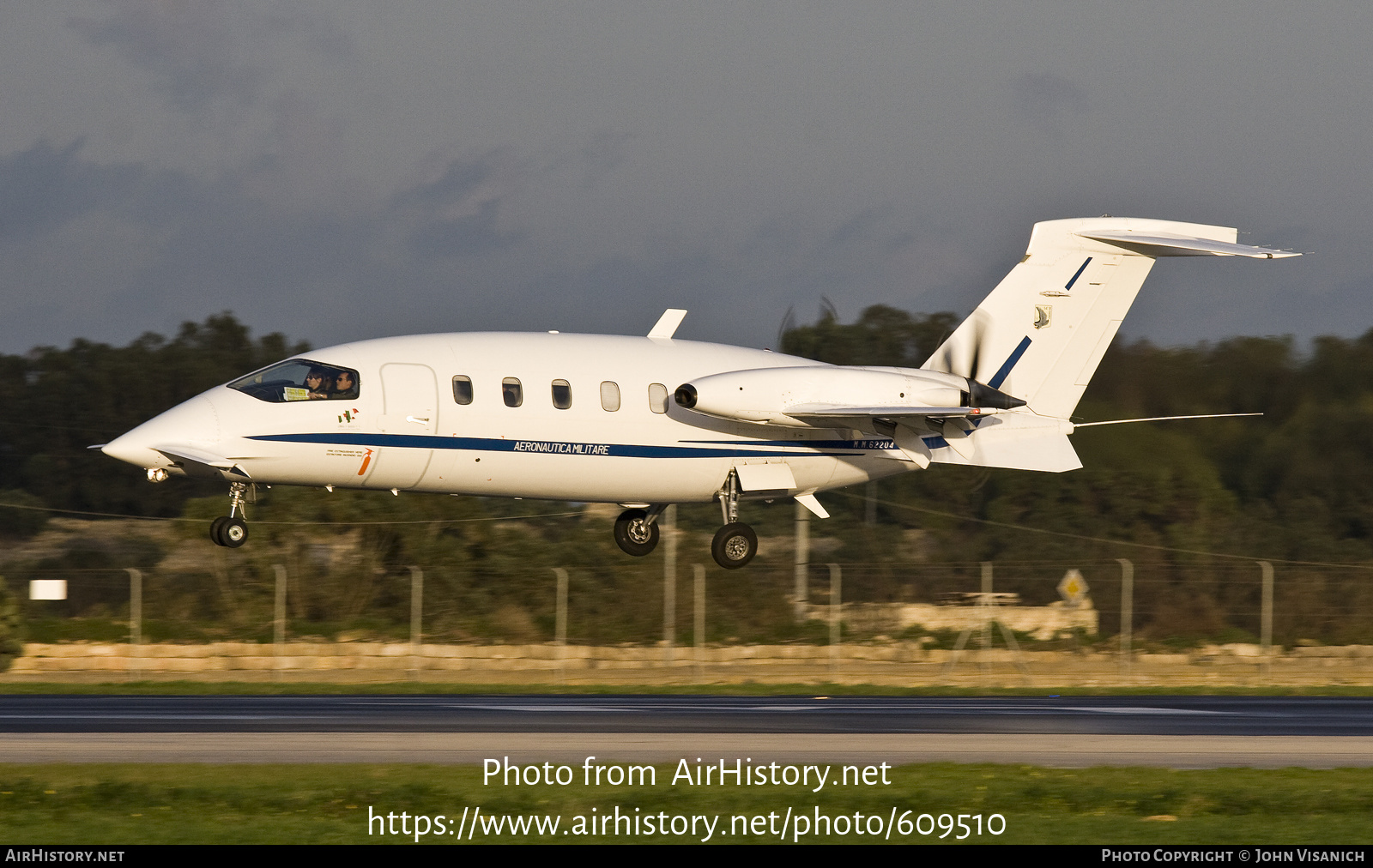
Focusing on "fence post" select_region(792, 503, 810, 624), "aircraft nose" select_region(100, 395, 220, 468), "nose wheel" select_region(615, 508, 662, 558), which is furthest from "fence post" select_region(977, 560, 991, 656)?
"aircraft nose" select_region(100, 395, 220, 468)

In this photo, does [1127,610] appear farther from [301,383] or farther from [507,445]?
[301,383]

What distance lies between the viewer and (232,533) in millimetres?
24422

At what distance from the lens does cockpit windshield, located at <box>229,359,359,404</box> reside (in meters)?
24.8

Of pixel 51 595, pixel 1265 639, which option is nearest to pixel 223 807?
pixel 51 595

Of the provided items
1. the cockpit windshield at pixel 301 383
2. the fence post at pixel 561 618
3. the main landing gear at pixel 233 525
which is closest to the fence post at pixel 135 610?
the fence post at pixel 561 618

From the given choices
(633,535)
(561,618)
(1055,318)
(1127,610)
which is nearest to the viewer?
(633,535)

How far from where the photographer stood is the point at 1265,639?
135 ft

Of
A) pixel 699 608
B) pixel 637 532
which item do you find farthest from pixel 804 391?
pixel 699 608

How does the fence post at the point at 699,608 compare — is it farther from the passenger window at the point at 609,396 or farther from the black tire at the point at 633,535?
the passenger window at the point at 609,396

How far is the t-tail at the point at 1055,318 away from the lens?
29.9m

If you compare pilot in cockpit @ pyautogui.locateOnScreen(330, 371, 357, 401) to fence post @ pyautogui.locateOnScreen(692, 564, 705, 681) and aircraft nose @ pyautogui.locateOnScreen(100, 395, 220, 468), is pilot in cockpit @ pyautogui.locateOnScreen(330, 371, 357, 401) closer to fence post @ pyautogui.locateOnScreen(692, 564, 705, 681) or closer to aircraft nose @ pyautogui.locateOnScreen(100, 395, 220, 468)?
aircraft nose @ pyautogui.locateOnScreen(100, 395, 220, 468)

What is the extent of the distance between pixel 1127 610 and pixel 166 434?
25566mm

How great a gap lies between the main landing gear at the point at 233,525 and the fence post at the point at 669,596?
16486 millimetres

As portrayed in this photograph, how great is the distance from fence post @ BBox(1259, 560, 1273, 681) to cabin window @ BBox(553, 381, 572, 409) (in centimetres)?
2245
